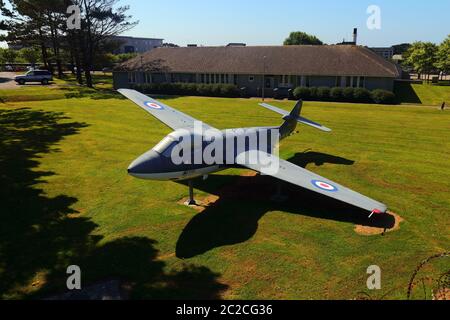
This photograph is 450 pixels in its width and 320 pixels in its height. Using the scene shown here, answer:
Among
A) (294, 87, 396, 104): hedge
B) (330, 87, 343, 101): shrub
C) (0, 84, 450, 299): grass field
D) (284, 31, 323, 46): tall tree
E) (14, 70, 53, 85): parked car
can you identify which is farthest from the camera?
(284, 31, 323, 46): tall tree

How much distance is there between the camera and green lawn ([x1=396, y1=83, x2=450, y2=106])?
47.3 m

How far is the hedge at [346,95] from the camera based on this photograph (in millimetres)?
45000

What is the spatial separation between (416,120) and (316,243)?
→ 27379mm

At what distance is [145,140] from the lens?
86.5 ft

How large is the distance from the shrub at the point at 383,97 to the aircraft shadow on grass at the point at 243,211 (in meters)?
32.8

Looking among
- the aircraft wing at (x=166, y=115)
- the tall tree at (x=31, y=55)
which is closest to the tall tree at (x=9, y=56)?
the tall tree at (x=31, y=55)

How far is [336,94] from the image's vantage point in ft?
155

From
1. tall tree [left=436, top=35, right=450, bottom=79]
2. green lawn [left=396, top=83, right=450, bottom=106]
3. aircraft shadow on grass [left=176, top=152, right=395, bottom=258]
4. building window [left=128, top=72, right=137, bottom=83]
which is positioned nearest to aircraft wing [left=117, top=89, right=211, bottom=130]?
aircraft shadow on grass [left=176, top=152, right=395, bottom=258]

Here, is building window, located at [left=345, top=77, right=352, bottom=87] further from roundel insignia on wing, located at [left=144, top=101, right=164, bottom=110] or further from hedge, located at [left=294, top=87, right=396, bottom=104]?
roundel insignia on wing, located at [left=144, top=101, right=164, bottom=110]

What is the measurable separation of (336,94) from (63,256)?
1686 inches

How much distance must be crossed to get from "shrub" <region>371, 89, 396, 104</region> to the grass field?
2034cm
